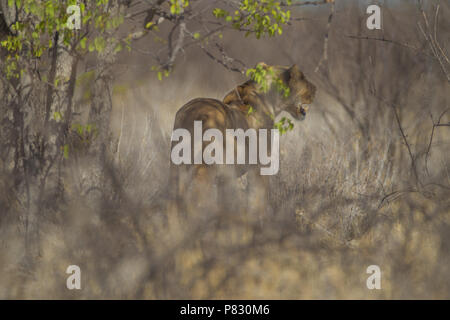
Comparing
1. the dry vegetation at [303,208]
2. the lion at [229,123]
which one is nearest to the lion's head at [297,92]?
the lion at [229,123]

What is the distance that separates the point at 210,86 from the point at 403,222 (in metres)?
4.08

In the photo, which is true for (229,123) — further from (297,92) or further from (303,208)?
(303,208)

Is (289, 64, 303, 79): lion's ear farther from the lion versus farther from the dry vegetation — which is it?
the dry vegetation

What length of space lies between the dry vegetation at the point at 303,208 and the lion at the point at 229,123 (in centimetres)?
19

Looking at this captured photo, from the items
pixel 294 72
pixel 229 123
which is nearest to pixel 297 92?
pixel 294 72

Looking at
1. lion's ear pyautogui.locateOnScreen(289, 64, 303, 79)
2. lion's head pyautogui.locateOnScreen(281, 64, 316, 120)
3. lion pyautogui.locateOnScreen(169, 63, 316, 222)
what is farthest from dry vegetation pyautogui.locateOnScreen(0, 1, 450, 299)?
lion's ear pyautogui.locateOnScreen(289, 64, 303, 79)

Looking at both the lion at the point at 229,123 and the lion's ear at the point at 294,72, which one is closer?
the lion at the point at 229,123

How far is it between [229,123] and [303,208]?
1369mm

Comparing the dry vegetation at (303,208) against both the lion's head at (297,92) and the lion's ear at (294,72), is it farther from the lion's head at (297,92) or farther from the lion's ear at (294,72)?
Result: the lion's ear at (294,72)

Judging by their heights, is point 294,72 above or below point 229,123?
above

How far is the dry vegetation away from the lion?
19 cm

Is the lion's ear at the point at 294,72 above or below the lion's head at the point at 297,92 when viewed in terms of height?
above

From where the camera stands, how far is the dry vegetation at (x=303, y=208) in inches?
188

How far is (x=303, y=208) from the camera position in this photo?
19.4 feet
